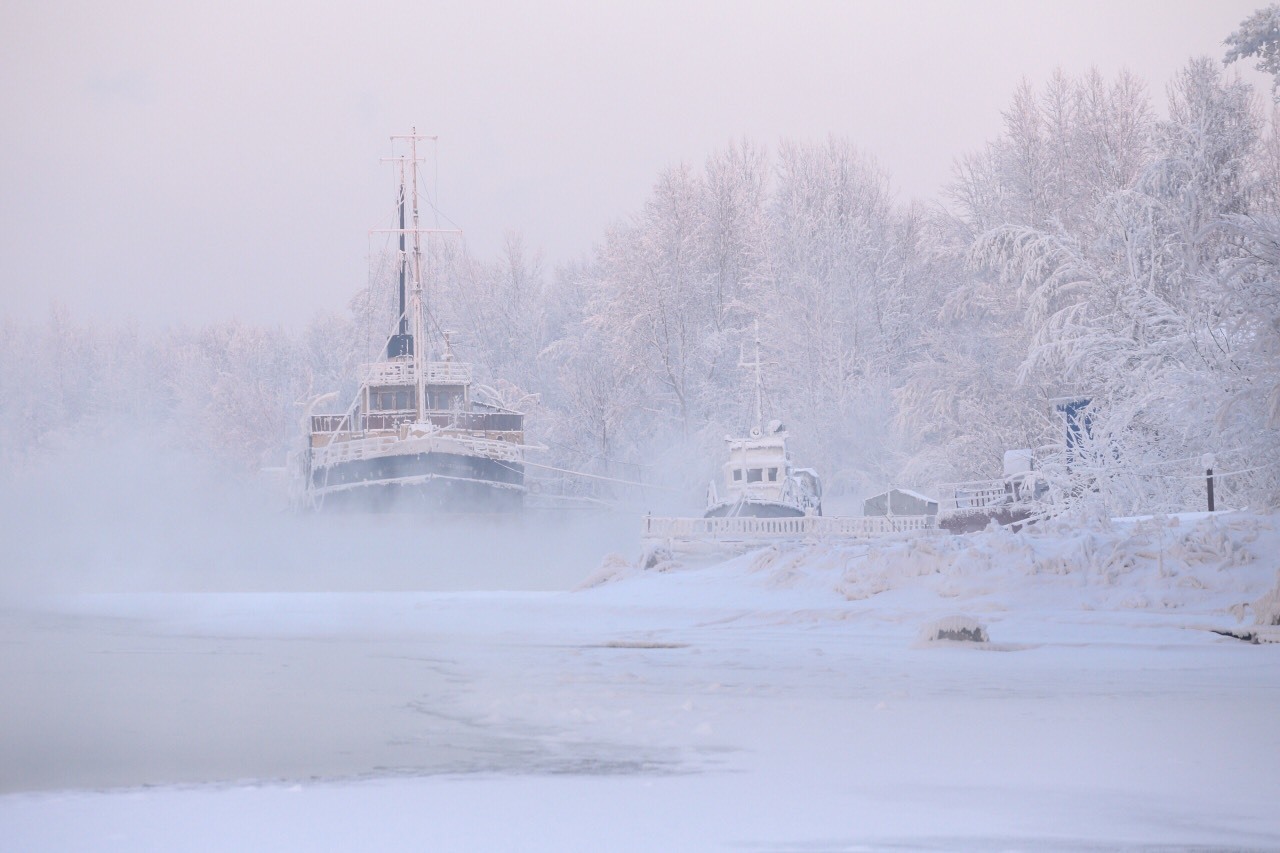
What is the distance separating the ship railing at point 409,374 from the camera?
51156 millimetres

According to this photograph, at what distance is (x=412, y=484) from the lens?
47281 millimetres

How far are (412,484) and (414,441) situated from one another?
1.60 m

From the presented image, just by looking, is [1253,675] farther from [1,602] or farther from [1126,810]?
[1,602]

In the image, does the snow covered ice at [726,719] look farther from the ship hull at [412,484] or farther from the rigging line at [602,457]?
the rigging line at [602,457]

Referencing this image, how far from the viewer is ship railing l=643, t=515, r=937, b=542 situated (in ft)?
92.8

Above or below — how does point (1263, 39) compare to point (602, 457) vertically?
above

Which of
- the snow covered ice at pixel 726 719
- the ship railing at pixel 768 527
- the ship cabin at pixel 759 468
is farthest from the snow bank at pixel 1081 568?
the ship cabin at pixel 759 468

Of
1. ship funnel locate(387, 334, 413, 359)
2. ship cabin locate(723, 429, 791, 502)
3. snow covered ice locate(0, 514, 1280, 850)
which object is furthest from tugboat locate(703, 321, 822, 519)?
ship funnel locate(387, 334, 413, 359)

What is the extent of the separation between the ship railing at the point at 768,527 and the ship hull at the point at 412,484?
19950mm

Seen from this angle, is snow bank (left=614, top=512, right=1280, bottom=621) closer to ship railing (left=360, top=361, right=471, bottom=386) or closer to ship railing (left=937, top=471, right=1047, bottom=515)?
ship railing (left=937, top=471, right=1047, bottom=515)

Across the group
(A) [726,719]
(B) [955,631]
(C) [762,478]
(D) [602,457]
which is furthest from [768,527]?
(D) [602,457]

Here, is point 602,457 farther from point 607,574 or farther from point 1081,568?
point 1081,568

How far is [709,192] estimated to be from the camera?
55.3m

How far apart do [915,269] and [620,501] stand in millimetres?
15306
